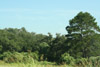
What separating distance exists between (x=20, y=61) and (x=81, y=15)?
28.1 meters

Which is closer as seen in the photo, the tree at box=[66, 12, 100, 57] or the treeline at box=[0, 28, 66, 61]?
the tree at box=[66, 12, 100, 57]

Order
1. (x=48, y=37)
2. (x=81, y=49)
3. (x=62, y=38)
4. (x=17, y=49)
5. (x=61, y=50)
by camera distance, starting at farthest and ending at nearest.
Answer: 1. (x=48, y=37)
2. (x=17, y=49)
3. (x=62, y=38)
4. (x=61, y=50)
5. (x=81, y=49)

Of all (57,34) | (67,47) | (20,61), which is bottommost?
(20,61)

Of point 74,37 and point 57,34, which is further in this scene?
point 57,34

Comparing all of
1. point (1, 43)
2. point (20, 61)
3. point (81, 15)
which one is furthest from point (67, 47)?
point (20, 61)

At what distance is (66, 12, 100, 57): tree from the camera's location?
109 feet

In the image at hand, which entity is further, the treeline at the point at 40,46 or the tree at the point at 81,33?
the treeline at the point at 40,46

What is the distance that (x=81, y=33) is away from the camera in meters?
33.7

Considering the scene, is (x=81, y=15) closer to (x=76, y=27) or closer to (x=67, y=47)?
(x=76, y=27)

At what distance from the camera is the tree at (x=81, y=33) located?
109ft

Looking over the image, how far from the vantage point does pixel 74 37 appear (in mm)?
33812

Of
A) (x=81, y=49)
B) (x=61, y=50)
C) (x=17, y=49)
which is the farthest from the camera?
(x=17, y=49)

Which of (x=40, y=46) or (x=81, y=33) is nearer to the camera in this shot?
(x=81, y=33)

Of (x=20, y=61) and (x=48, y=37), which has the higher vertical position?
(x=48, y=37)
